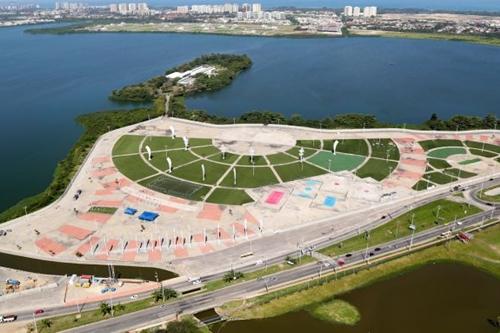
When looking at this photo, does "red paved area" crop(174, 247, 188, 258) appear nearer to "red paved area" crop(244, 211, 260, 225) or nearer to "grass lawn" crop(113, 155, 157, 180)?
"red paved area" crop(244, 211, 260, 225)

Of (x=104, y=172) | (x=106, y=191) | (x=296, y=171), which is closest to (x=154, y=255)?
(x=106, y=191)

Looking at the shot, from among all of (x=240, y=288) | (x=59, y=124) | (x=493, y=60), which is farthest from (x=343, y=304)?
(x=493, y=60)

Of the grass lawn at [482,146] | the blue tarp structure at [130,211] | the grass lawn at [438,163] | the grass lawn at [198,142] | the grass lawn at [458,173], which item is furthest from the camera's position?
the grass lawn at [198,142]

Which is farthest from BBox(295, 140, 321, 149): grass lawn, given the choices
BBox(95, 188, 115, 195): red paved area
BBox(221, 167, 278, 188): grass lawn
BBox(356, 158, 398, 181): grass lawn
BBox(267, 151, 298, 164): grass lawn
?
BBox(95, 188, 115, 195): red paved area

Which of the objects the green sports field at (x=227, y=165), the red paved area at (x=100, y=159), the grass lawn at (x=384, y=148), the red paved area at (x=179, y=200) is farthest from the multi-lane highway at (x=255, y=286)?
the red paved area at (x=100, y=159)

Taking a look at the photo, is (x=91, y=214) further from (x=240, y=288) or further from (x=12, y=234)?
(x=240, y=288)

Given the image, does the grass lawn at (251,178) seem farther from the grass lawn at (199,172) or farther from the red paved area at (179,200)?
the red paved area at (179,200)
